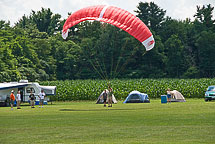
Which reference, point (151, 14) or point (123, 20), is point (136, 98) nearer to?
point (123, 20)

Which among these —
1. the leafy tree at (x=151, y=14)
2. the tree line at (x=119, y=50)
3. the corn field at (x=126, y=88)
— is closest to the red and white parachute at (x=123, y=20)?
the corn field at (x=126, y=88)

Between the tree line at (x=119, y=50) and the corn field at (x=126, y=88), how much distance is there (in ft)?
51.5

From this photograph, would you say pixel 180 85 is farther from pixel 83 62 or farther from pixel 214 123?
pixel 214 123

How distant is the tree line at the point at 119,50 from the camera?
228ft

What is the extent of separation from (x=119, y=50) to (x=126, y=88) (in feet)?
66.0

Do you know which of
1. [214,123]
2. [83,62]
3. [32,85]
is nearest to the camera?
[214,123]

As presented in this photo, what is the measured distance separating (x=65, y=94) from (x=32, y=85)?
9890 millimetres

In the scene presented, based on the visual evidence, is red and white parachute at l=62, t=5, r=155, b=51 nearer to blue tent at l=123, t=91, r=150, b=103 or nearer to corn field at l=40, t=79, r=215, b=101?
blue tent at l=123, t=91, r=150, b=103

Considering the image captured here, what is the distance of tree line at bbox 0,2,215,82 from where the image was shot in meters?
69.4

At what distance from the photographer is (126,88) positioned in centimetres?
5206

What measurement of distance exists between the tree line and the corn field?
51.5ft

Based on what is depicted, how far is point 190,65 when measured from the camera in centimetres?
7919

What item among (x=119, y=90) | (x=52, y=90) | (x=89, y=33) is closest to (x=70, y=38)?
(x=89, y=33)

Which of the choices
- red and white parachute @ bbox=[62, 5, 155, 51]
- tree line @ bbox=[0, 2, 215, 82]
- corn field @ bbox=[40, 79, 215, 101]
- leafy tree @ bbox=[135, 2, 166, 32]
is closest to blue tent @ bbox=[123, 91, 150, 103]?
corn field @ bbox=[40, 79, 215, 101]
